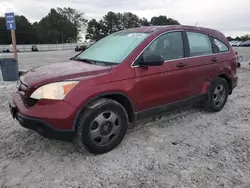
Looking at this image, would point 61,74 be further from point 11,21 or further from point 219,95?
point 11,21

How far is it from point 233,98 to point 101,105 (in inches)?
163

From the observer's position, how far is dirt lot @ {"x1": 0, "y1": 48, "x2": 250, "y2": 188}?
2.79 meters

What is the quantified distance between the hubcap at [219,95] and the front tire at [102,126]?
2326 mm

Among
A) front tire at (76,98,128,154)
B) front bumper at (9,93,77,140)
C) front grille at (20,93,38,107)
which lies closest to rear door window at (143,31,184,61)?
front tire at (76,98,128,154)

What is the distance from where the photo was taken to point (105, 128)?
3.29m

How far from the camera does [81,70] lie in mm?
3287

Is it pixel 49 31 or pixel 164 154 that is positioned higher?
pixel 49 31

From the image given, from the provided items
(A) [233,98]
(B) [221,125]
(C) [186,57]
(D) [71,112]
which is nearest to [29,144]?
(D) [71,112]

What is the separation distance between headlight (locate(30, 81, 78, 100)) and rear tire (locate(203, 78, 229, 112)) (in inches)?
115

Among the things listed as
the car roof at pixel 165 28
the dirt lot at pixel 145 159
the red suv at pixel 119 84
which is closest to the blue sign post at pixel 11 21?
the dirt lot at pixel 145 159

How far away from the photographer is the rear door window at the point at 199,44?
437cm

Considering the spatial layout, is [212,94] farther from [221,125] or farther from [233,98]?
[233,98]

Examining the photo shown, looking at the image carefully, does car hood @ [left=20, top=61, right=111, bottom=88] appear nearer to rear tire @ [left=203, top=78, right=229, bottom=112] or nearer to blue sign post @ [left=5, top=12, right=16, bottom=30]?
rear tire @ [left=203, top=78, right=229, bottom=112]

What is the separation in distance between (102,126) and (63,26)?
286ft
